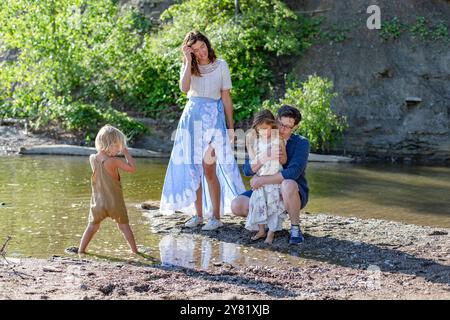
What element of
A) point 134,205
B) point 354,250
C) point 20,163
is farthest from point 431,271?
point 20,163

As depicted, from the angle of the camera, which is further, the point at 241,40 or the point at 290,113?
the point at 241,40

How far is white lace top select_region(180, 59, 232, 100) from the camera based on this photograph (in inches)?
289

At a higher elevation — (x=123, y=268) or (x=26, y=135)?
(x=26, y=135)

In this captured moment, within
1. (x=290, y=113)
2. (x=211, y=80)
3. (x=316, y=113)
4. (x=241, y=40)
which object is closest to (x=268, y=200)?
(x=290, y=113)

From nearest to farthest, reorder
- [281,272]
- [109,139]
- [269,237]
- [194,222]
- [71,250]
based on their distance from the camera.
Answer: [281,272], [109,139], [71,250], [269,237], [194,222]

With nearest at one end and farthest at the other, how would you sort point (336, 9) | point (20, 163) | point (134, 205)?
point (134, 205) < point (20, 163) < point (336, 9)

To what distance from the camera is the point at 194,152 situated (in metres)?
7.46

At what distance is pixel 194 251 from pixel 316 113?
7.03m

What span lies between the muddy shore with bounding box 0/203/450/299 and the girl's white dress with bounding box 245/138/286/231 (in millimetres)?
200

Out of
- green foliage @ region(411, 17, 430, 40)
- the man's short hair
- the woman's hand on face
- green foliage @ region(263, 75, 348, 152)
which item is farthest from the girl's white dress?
green foliage @ region(411, 17, 430, 40)

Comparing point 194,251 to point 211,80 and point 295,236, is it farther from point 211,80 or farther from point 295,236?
point 211,80

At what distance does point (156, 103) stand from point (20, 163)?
375cm
